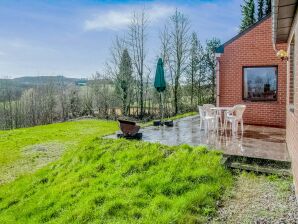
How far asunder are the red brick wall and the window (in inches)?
6.4

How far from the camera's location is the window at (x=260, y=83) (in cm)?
1020

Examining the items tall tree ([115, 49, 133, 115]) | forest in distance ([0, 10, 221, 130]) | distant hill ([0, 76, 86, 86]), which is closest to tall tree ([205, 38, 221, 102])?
forest in distance ([0, 10, 221, 130])

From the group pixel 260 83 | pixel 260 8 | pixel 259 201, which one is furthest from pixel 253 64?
pixel 260 8

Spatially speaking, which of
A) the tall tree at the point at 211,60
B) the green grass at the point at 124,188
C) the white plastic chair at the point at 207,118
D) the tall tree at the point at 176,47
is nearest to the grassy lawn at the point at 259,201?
the green grass at the point at 124,188

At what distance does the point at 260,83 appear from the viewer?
→ 1037 centimetres

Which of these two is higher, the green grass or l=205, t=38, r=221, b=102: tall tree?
l=205, t=38, r=221, b=102: tall tree

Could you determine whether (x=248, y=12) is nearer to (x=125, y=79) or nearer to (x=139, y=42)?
(x=139, y=42)

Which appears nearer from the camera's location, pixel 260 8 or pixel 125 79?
pixel 260 8

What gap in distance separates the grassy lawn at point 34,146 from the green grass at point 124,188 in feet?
5.65

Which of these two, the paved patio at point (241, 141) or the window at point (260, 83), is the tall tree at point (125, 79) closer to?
the window at point (260, 83)

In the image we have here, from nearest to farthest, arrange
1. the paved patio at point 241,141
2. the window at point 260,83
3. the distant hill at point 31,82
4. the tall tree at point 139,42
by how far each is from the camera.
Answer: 1. the paved patio at point 241,141
2. the window at point 260,83
3. the tall tree at point 139,42
4. the distant hill at point 31,82

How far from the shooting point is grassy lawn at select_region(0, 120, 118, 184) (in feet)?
30.5

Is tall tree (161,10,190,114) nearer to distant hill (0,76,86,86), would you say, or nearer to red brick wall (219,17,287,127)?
red brick wall (219,17,287,127)

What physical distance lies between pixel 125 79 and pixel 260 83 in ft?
48.2
